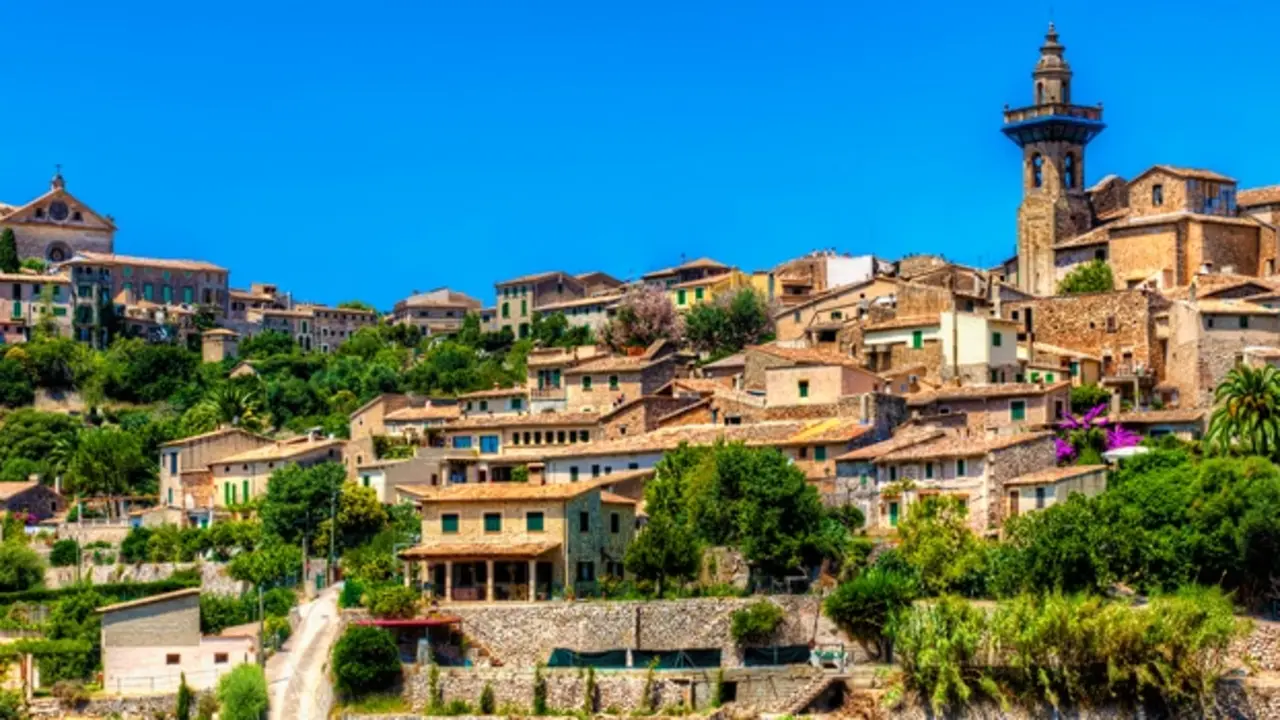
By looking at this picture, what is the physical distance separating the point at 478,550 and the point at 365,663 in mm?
5474

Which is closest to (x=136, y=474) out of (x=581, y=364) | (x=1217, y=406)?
(x=581, y=364)

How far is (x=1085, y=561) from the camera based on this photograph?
5384 cm

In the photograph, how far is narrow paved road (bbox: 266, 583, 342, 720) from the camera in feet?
184

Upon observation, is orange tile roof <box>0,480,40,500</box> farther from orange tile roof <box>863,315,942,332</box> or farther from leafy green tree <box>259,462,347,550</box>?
orange tile roof <box>863,315,942,332</box>

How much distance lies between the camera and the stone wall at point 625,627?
56031 millimetres

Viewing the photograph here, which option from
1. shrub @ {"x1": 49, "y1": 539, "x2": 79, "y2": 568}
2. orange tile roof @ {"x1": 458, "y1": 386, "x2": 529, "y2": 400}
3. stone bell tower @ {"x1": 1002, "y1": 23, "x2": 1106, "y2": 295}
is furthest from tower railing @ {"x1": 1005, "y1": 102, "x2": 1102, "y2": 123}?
shrub @ {"x1": 49, "y1": 539, "x2": 79, "y2": 568}

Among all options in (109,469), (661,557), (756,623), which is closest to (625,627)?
(661,557)

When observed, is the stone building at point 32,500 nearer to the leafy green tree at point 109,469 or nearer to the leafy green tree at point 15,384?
the leafy green tree at point 109,469

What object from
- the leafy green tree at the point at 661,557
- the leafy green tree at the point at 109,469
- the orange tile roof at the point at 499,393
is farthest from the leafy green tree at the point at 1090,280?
the leafy green tree at the point at 109,469

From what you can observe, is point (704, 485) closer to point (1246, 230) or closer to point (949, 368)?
point (949, 368)

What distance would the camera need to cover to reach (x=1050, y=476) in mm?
60062

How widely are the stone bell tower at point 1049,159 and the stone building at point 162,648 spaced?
38.9m

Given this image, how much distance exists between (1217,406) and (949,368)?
1149 cm

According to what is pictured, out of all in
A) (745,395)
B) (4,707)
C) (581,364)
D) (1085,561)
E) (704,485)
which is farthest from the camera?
(581,364)
